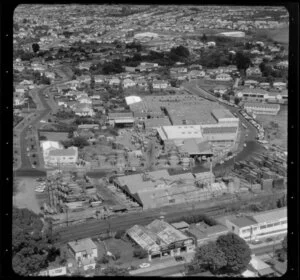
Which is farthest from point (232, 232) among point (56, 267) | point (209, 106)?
point (209, 106)

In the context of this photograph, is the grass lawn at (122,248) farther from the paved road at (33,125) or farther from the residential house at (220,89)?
the residential house at (220,89)

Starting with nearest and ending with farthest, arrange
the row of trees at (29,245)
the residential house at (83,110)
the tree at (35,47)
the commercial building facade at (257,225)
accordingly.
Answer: the row of trees at (29,245)
the commercial building facade at (257,225)
the tree at (35,47)
the residential house at (83,110)

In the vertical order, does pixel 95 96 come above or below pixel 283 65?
below

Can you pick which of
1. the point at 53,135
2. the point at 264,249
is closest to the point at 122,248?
the point at 264,249

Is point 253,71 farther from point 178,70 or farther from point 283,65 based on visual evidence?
point 283,65

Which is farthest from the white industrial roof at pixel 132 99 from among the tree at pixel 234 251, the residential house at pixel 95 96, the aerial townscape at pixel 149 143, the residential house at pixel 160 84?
the tree at pixel 234 251

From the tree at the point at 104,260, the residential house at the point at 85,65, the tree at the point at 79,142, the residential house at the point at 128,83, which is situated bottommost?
the tree at the point at 104,260
